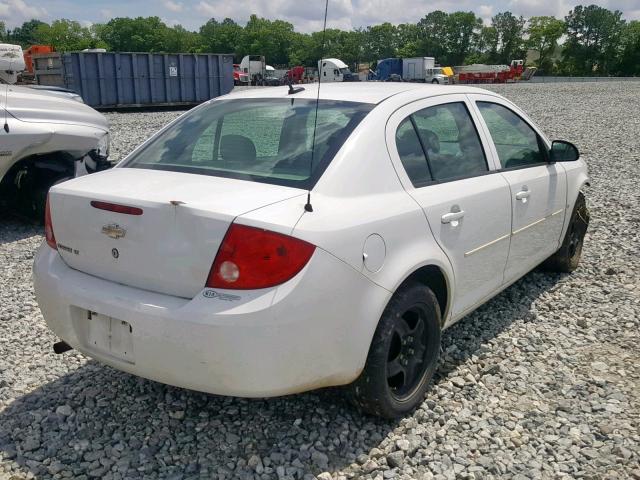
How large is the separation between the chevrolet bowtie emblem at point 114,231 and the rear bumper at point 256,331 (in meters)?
0.23

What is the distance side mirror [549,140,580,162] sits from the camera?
14.8ft

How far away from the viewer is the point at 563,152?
4.57 meters

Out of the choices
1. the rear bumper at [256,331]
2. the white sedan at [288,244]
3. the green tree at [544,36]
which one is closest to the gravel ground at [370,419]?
the white sedan at [288,244]

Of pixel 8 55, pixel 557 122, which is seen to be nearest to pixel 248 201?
pixel 8 55

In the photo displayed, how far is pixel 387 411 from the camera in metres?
2.90

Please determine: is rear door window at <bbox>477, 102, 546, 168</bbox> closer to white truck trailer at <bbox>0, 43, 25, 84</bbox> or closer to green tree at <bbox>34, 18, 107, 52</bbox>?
white truck trailer at <bbox>0, 43, 25, 84</bbox>

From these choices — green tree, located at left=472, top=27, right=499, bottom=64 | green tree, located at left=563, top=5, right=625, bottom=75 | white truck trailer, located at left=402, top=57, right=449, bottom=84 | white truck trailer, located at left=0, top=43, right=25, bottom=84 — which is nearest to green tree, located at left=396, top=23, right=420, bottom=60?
green tree, located at left=472, top=27, right=499, bottom=64

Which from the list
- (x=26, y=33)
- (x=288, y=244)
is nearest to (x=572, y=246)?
(x=288, y=244)

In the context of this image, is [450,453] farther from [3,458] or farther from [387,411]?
[3,458]

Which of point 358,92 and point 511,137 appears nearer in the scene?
point 358,92

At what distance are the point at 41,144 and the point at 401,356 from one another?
475 cm

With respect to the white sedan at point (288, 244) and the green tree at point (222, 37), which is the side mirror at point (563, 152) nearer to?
the white sedan at point (288, 244)

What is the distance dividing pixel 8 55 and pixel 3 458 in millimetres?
13945

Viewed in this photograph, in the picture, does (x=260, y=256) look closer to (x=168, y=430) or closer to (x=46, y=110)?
(x=168, y=430)
